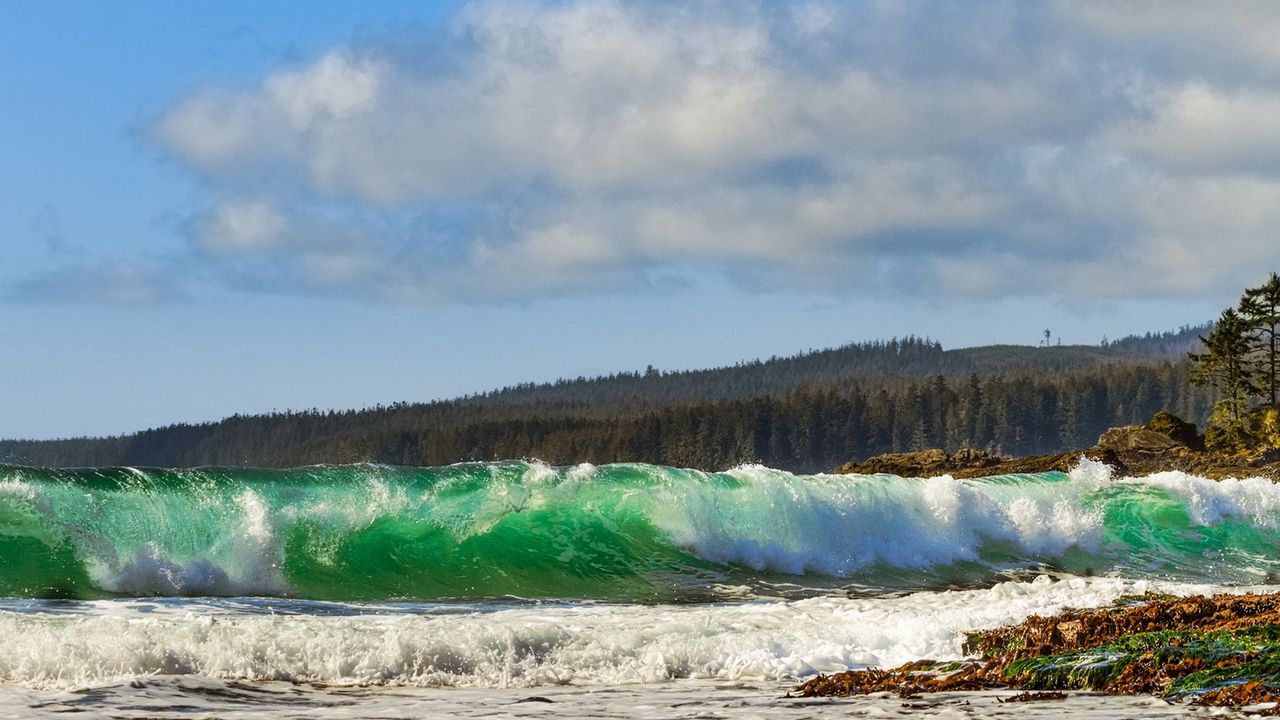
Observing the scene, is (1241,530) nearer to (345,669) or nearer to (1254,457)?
(1254,457)

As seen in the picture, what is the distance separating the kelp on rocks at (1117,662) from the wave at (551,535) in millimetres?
9563

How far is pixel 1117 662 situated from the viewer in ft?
42.7

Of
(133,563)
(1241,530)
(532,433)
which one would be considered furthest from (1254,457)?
(532,433)

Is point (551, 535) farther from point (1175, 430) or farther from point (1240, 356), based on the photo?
point (1240, 356)

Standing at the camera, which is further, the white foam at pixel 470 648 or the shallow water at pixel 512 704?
the white foam at pixel 470 648

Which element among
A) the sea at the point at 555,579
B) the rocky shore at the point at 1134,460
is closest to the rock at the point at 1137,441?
the rocky shore at the point at 1134,460

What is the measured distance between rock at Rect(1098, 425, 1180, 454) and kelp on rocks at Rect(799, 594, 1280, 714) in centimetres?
5401

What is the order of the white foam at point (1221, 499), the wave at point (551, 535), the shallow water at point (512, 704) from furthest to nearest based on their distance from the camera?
1. the white foam at point (1221, 499)
2. the wave at point (551, 535)
3. the shallow water at point (512, 704)

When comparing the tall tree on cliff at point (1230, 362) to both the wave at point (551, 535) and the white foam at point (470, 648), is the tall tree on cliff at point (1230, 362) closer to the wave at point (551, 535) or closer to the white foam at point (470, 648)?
the wave at point (551, 535)

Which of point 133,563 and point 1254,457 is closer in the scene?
point 133,563

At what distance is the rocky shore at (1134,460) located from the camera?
57.4 m

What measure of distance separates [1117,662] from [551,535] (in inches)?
658

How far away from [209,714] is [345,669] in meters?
2.35

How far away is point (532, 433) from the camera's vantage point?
162 meters
